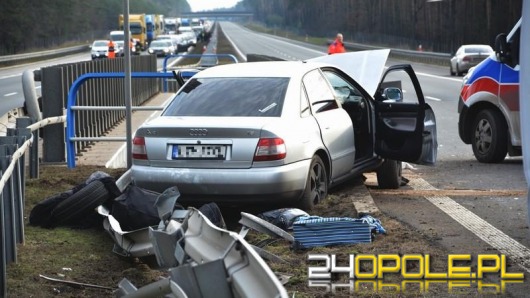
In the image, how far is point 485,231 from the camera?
29.8 feet

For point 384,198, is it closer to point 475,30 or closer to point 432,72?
point 432,72

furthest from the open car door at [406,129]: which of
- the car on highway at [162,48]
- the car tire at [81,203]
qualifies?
the car on highway at [162,48]

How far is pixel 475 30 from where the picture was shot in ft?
255

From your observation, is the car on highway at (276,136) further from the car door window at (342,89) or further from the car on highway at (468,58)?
the car on highway at (468,58)

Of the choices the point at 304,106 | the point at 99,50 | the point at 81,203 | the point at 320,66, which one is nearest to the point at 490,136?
the point at 320,66

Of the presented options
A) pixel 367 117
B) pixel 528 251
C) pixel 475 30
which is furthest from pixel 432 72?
pixel 528 251

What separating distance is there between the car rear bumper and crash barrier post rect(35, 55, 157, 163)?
5069 millimetres

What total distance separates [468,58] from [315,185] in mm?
36684

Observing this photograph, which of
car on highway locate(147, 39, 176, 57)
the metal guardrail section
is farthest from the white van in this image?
car on highway locate(147, 39, 176, 57)

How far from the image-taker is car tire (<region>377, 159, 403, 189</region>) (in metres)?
12.1

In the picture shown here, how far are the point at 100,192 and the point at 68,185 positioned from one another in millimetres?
2648

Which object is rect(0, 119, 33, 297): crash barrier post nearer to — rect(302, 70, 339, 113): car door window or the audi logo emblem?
the audi logo emblem

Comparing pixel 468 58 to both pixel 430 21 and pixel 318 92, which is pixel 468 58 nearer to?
pixel 318 92

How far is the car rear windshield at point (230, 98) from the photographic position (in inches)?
400
